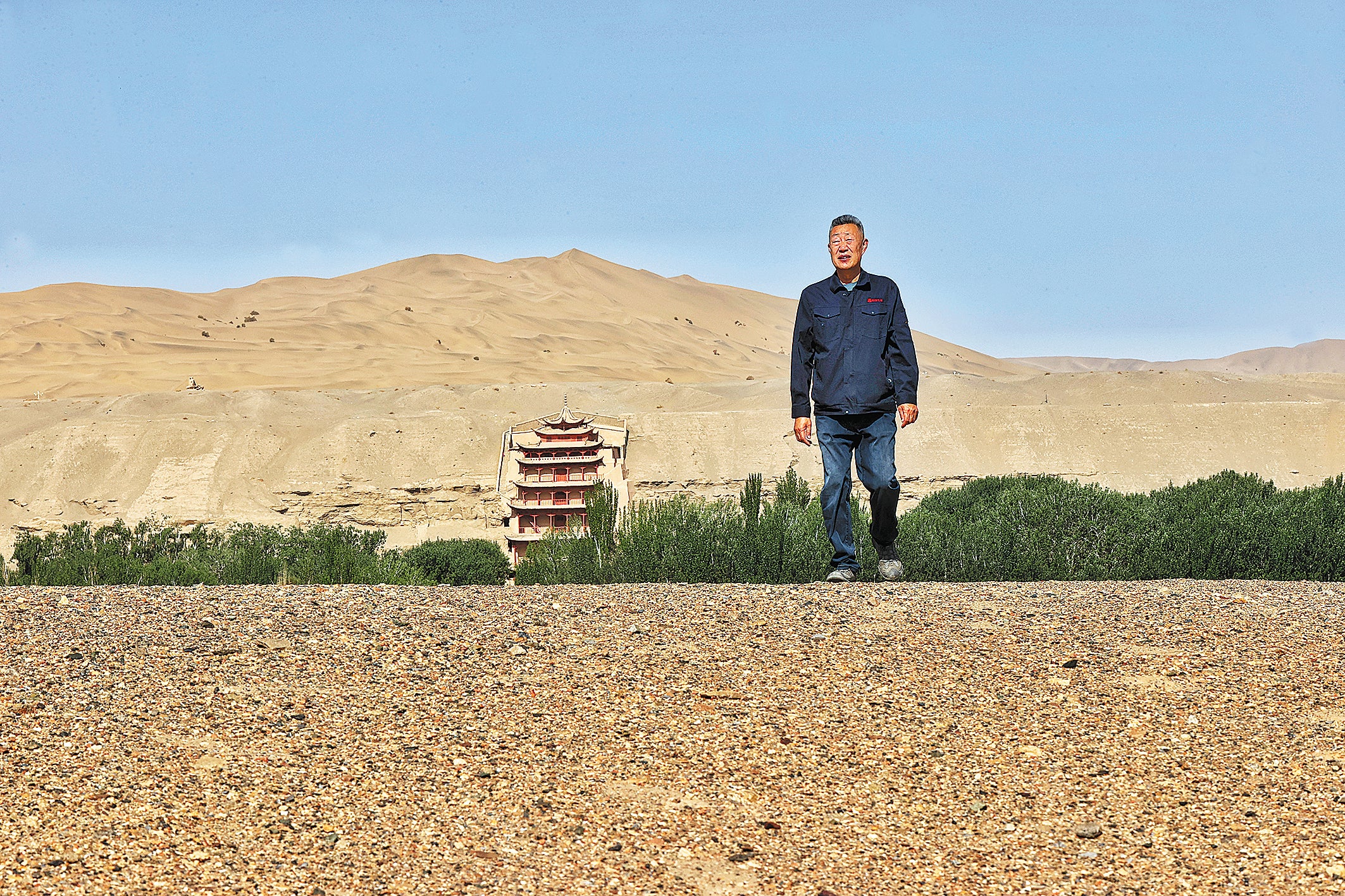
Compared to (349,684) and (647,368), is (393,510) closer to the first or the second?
(349,684)

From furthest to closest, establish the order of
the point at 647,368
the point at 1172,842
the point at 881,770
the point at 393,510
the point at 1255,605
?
the point at 647,368 < the point at 393,510 < the point at 1255,605 < the point at 881,770 < the point at 1172,842

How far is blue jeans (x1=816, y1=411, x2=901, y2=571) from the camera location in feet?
22.6

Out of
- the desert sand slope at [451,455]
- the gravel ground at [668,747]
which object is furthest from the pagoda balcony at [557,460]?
the gravel ground at [668,747]

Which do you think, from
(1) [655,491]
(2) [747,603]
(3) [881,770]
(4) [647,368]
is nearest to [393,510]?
(1) [655,491]

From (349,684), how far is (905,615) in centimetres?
294

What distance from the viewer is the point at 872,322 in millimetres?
6828

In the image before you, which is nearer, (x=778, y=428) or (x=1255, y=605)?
(x=1255, y=605)

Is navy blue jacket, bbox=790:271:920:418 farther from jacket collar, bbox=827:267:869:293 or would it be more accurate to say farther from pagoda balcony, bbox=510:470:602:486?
pagoda balcony, bbox=510:470:602:486

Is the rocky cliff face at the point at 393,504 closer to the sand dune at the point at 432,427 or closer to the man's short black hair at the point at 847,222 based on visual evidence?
the sand dune at the point at 432,427

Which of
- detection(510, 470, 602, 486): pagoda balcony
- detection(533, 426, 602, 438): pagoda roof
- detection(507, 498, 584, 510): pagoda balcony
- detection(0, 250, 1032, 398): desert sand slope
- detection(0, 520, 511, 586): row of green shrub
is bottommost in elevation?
detection(0, 520, 511, 586): row of green shrub

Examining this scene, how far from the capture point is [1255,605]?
642 cm

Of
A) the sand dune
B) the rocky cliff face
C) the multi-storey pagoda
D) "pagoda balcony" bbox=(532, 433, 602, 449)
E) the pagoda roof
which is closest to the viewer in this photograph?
the multi-storey pagoda

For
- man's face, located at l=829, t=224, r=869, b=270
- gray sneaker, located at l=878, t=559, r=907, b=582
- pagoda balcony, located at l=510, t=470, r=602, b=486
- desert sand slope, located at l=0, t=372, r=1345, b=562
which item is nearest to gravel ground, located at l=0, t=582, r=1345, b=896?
gray sneaker, located at l=878, t=559, r=907, b=582

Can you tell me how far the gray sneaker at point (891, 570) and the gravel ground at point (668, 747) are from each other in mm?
1057
